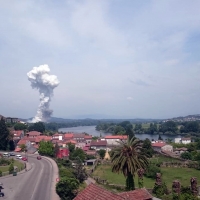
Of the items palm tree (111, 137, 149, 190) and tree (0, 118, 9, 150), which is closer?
palm tree (111, 137, 149, 190)

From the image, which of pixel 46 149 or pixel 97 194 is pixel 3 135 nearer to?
pixel 46 149

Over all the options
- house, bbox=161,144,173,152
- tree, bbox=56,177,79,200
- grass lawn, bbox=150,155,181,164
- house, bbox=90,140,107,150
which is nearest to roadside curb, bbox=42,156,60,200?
tree, bbox=56,177,79,200

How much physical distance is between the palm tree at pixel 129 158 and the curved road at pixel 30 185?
9.71 meters

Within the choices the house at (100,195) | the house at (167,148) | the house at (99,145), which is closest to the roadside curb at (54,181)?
the house at (100,195)

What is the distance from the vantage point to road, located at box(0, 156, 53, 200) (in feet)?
109

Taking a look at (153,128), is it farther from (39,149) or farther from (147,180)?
(147,180)

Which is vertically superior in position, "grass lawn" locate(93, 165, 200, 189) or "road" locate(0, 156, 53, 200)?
"road" locate(0, 156, 53, 200)

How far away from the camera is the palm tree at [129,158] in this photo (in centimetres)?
2727

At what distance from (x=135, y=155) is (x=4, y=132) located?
55510 millimetres

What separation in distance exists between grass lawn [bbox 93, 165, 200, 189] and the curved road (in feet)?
28.0

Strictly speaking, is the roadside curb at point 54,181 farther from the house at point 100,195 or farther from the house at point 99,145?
the house at point 99,145

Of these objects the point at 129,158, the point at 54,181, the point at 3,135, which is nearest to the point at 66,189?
the point at 129,158

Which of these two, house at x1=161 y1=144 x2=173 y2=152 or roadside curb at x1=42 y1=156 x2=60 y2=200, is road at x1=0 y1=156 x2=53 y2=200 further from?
house at x1=161 y1=144 x2=173 y2=152

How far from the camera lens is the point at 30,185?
38.8 m
